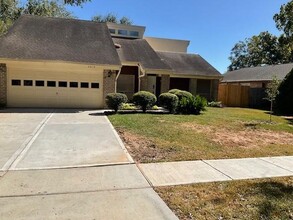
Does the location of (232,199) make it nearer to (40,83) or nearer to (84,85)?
(84,85)

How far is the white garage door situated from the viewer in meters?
16.4

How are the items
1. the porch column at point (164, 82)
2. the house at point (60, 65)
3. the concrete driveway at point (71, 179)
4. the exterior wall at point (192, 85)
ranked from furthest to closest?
the exterior wall at point (192, 85) < the porch column at point (164, 82) < the house at point (60, 65) < the concrete driveway at point (71, 179)

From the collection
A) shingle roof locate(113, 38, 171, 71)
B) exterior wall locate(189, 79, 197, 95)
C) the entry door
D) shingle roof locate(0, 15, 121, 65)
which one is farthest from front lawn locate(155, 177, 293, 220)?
exterior wall locate(189, 79, 197, 95)

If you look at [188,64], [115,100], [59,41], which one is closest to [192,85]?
[188,64]

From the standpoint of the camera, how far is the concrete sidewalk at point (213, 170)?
5496 mm

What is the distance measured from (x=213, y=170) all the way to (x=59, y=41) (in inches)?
589

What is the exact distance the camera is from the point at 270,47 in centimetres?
4891

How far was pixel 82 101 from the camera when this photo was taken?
17.3 meters

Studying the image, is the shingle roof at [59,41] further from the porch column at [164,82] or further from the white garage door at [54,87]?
the porch column at [164,82]

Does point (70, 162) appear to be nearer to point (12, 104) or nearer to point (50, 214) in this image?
point (50, 214)

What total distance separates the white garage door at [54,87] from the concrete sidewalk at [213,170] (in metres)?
11.8

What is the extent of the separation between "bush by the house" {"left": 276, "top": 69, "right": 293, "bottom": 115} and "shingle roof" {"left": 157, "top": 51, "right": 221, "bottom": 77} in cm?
529

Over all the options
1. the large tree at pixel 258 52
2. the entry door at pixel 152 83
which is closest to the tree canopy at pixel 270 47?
the large tree at pixel 258 52

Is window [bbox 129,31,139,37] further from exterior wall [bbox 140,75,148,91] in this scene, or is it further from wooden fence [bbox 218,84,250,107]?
wooden fence [bbox 218,84,250,107]
